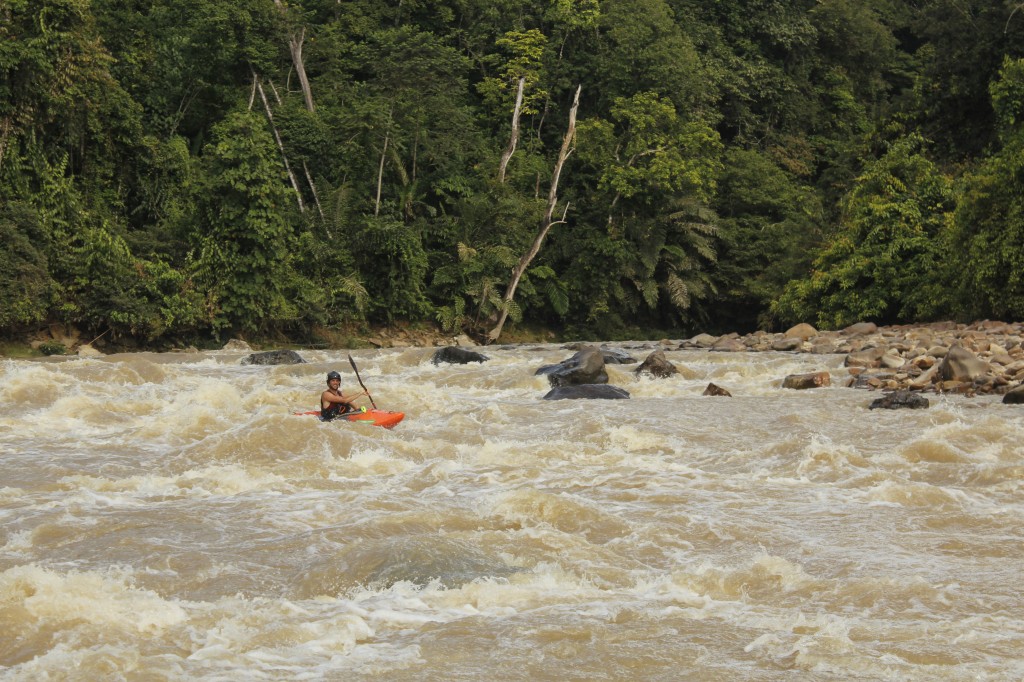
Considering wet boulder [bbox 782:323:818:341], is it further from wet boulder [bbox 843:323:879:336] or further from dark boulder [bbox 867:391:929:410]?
dark boulder [bbox 867:391:929:410]

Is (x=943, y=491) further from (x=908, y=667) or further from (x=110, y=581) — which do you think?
(x=110, y=581)

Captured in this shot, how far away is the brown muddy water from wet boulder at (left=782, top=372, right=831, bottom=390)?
1.33 m

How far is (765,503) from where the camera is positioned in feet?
26.4

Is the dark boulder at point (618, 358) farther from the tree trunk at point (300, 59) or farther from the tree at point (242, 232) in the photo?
the tree trunk at point (300, 59)

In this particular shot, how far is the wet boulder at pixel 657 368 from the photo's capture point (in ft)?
49.2

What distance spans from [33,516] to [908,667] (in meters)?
6.03

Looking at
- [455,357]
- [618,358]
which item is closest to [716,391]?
[618,358]

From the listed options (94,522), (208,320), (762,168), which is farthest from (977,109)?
(94,522)

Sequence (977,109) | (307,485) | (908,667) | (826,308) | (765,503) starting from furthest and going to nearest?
(977,109) < (826,308) < (307,485) < (765,503) < (908,667)

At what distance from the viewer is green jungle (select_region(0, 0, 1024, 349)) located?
20.0 m

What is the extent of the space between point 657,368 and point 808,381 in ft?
7.70

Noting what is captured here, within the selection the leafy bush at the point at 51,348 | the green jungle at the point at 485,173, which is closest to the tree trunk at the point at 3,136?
the green jungle at the point at 485,173

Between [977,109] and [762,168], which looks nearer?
[977,109]

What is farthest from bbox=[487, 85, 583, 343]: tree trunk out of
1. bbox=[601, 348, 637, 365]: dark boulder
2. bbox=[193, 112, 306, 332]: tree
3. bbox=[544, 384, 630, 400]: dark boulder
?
bbox=[544, 384, 630, 400]: dark boulder
